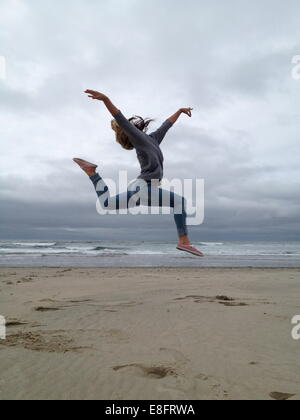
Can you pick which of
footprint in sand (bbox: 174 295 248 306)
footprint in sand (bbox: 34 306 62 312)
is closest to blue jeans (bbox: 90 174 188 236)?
Answer: footprint in sand (bbox: 34 306 62 312)

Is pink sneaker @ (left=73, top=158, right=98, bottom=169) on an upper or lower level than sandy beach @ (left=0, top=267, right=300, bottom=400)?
upper

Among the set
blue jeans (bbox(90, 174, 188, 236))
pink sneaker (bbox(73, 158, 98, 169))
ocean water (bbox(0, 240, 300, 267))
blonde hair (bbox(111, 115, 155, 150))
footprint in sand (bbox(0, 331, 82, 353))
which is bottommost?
ocean water (bbox(0, 240, 300, 267))

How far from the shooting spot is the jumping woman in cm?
370

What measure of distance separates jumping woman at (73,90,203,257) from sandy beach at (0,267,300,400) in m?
1.28

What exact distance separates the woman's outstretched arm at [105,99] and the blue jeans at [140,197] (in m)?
0.75

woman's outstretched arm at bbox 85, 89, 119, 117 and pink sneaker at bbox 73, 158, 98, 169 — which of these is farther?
pink sneaker at bbox 73, 158, 98, 169

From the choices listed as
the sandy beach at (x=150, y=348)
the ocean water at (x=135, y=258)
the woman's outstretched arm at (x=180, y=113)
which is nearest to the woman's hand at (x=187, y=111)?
the woman's outstretched arm at (x=180, y=113)

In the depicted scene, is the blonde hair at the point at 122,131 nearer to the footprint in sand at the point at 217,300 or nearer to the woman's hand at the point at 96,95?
the woman's hand at the point at 96,95

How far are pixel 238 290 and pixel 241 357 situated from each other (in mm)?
4852

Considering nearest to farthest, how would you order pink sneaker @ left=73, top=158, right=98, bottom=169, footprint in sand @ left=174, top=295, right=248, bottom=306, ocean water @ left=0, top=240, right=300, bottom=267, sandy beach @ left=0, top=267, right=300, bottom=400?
sandy beach @ left=0, top=267, right=300, bottom=400 → pink sneaker @ left=73, top=158, right=98, bottom=169 → footprint in sand @ left=174, top=295, right=248, bottom=306 → ocean water @ left=0, top=240, right=300, bottom=267

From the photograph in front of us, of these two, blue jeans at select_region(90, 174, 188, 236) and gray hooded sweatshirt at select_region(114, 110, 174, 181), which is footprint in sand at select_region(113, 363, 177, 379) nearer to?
blue jeans at select_region(90, 174, 188, 236)

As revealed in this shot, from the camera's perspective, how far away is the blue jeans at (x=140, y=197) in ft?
12.2
